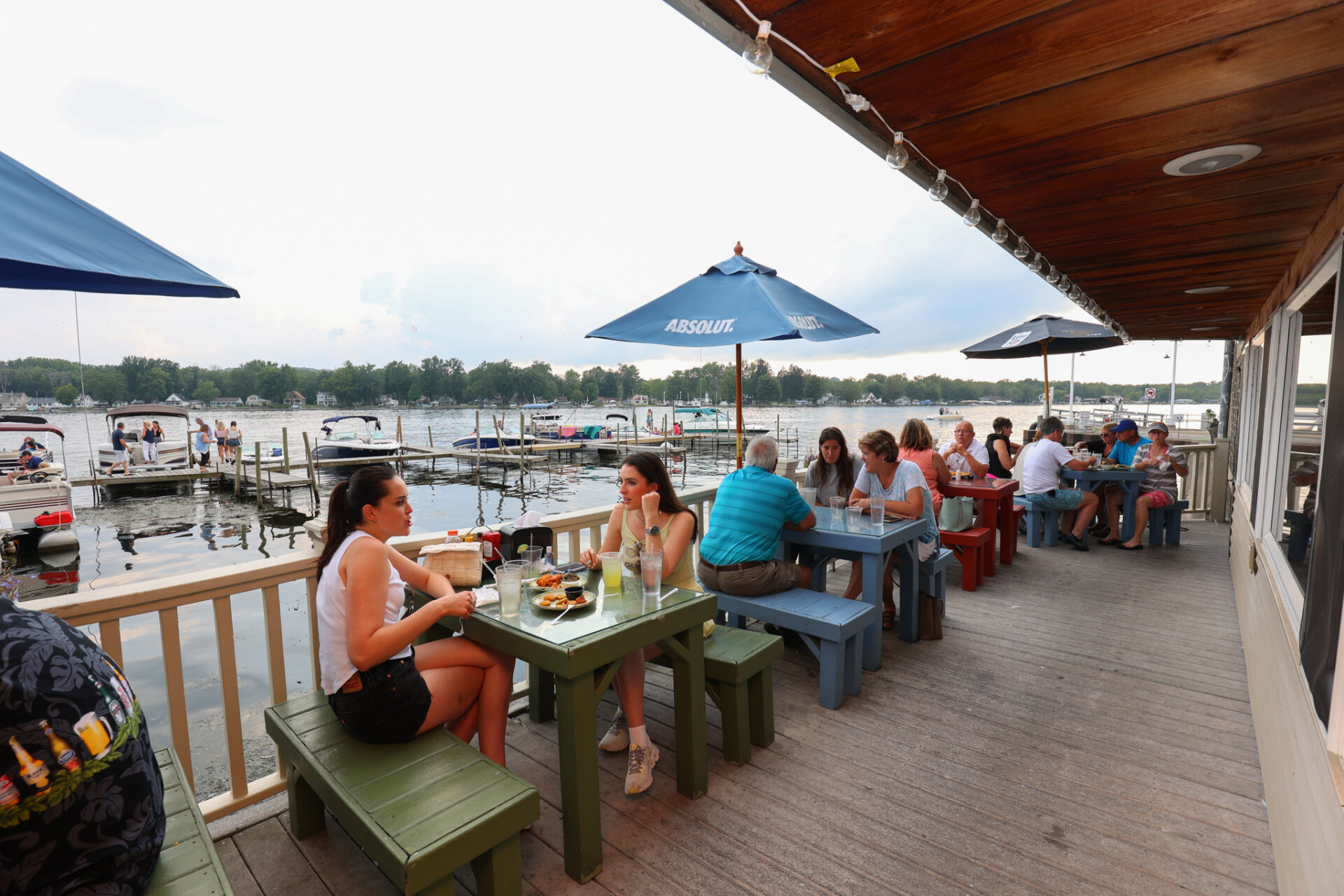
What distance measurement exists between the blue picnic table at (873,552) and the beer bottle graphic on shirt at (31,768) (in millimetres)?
3051

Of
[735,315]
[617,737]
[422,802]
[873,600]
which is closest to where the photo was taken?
[422,802]

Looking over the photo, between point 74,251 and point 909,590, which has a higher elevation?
point 74,251

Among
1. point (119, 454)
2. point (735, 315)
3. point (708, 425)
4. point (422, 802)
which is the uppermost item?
point (735, 315)

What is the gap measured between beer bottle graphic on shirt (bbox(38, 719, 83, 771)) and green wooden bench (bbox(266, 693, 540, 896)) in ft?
2.10

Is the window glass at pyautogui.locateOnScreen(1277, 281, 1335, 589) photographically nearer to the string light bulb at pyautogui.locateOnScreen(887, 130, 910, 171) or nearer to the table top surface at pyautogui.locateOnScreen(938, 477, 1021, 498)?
Result: the string light bulb at pyautogui.locateOnScreen(887, 130, 910, 171)

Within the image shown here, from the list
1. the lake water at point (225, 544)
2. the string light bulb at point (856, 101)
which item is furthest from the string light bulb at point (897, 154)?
the lake water at point (225, 544)

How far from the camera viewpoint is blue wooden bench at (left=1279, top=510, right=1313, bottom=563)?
200 centimetres

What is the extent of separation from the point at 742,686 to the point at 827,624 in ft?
2.00

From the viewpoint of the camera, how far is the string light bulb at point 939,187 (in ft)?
6.86

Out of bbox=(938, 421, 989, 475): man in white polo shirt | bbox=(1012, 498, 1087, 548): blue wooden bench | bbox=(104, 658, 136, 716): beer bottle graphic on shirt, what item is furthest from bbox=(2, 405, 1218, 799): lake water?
bbox=(938, 421, 989, 475): man in white polo shirt

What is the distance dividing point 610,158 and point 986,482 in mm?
35513

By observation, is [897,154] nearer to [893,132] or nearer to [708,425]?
[893,132]

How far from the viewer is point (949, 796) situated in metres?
2.26

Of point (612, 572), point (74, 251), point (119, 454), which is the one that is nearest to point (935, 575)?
point (612, 572)
